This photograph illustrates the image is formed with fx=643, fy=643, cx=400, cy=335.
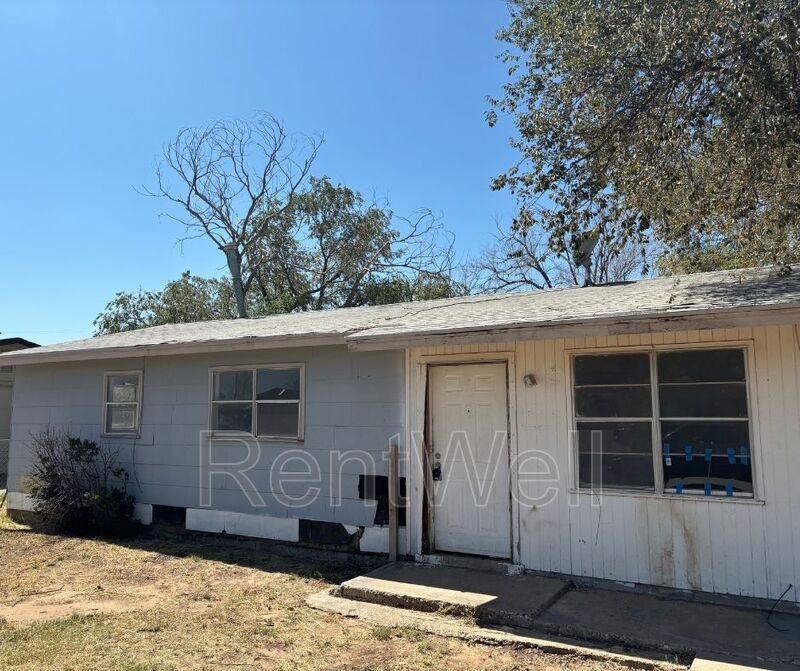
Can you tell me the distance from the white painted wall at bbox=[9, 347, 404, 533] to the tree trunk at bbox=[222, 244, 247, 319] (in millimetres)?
14132

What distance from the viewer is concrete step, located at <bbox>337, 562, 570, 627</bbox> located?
5.51m

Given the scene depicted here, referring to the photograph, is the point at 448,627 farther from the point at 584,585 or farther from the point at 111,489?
the point at 111,489

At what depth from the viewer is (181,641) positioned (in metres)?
5.20

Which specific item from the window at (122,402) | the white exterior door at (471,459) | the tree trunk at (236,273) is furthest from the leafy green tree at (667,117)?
the tree trunk at (236,273)

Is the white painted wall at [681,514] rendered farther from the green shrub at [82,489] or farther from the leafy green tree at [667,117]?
the green shrub at [82,489]

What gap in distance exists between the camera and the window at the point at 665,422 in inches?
232

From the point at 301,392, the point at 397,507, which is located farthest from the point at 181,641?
the point at 301,392

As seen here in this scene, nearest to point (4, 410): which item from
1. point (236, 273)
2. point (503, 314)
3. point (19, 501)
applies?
point (19, 501)

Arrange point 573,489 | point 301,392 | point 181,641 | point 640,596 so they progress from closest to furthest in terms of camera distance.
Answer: point 181,641 → point 640,596 → point 573,489 → point 301,392

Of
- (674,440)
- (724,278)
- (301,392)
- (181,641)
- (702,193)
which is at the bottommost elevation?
(181,641)

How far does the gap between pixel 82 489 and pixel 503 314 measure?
7.10m

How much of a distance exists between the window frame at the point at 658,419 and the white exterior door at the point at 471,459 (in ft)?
2.51

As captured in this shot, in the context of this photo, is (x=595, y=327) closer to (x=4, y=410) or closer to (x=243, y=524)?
(x=243, y=524)

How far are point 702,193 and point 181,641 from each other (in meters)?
7.86
